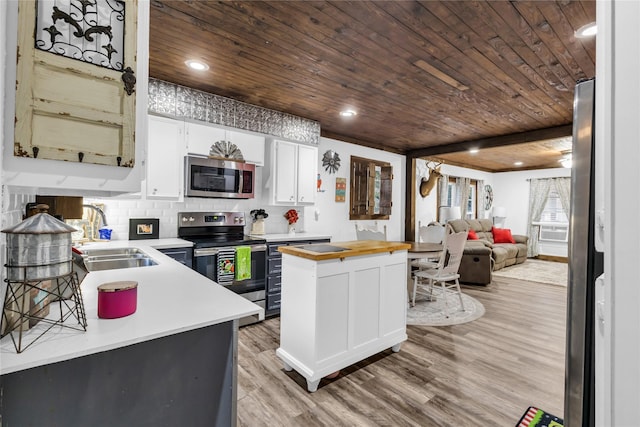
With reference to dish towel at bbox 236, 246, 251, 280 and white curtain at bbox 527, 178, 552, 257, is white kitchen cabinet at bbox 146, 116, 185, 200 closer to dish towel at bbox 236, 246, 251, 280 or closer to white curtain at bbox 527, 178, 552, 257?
dish towel at bbox 236, 246, 251, 280

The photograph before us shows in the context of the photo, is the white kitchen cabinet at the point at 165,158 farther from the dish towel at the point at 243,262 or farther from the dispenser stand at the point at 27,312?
the dispenser stand at the point at 27,312

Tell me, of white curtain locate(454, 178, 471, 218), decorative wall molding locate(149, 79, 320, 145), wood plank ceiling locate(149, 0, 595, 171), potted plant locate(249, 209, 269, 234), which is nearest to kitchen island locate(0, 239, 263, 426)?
wood plank ceiling locate(149, 0, 595, 171)

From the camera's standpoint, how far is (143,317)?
43.9 inches

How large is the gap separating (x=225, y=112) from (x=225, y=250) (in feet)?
5.09

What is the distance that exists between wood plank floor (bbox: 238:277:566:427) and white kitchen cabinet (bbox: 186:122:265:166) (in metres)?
1.99

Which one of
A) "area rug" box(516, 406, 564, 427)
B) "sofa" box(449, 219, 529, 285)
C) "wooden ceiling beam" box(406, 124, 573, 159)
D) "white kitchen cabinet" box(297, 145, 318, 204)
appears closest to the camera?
"area rug" box(516, 406, 564, 427)

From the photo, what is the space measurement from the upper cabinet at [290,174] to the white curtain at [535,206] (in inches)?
281

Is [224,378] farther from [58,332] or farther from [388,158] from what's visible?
[388,158]

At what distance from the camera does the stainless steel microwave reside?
3342 mm

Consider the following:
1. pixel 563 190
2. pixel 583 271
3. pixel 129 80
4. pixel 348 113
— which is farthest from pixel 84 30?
pixel 563 190

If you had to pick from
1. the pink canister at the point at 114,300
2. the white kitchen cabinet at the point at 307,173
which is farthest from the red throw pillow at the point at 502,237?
the pink canister at the point at 114,300

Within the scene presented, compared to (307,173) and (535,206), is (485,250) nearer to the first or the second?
(307,173)

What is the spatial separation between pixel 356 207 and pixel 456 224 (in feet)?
9.62

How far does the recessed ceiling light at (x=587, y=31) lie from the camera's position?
201cm
